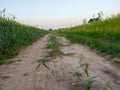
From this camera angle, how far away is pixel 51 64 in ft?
15.1

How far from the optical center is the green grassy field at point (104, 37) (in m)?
6.36

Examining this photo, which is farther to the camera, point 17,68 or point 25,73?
point 17,68

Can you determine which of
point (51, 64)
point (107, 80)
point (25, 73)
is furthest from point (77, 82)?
point (51, 64)

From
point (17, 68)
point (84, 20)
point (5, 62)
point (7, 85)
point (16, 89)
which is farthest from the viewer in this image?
point (84, 20)

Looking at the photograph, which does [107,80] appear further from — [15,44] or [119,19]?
[119,19]

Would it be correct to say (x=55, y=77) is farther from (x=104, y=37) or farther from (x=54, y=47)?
(x=104, y=37)

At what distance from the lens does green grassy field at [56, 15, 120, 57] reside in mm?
6363

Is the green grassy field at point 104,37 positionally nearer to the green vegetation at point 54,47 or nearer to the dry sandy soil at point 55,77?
the green vegetation at point 54,47

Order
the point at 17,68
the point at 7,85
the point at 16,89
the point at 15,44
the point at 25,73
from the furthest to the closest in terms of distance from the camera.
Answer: the point at 15,44 → the point at 17,68 → the point at 25,73 → the point at 7,85 → the point at 16,89

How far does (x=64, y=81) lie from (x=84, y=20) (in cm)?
2179

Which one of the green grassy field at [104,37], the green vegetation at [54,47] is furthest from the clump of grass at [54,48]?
the green grassy field at [104,37]

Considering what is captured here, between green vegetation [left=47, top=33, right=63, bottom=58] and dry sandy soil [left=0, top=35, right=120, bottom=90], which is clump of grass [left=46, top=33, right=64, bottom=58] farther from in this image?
dry sandy soil [left=0, top=35, right=120, bottom=90]

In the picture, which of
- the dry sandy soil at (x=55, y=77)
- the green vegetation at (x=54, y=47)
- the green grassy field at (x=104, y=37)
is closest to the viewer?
the dry sandy soil at (x=55, y=77)

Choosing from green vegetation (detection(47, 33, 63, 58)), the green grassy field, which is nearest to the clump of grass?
green vegetation (detection(47, 33, 63, 58))
